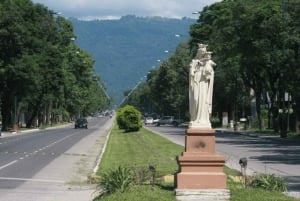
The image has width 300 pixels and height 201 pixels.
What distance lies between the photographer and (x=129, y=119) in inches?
2840

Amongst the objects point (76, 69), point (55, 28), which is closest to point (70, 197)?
point (55, 28)

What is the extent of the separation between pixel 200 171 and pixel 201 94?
1.79 metres

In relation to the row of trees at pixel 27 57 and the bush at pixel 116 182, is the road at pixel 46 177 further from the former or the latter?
the row of trees at pixel 27 57

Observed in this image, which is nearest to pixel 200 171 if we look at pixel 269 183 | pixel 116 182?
pixel 116 182

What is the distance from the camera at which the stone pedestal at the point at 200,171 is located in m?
15.5

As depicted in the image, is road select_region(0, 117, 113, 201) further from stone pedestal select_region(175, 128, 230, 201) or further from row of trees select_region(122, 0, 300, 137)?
row of trees select_region(122, 0, 300, 137)

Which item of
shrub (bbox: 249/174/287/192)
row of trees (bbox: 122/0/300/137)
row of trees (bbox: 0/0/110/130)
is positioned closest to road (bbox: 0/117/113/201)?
shrub (bbox: 249/174/287/192)

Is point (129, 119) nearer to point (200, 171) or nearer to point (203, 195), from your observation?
point (200, 171)

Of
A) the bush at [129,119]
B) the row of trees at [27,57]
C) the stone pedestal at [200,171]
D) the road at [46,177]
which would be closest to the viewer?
the stone pedestal at [200,171]

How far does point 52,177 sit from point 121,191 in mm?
8513

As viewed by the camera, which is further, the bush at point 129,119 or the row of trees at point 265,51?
the bush at point 129,119

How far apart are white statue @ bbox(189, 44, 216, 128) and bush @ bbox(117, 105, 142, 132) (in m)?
53.4

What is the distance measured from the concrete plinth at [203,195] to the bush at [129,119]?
54373 millimetres

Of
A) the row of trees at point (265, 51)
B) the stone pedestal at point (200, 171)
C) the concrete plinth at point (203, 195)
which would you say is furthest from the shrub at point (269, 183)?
the row of trees at point (265, 51)
